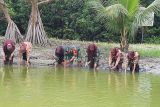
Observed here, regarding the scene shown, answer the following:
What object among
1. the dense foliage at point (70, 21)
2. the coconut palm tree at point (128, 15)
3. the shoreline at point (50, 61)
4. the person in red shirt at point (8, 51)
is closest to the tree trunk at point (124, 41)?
the coconut palm tree at point (128, 15)

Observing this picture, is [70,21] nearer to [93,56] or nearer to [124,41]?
[124,41]

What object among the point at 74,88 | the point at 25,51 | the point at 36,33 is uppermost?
the point at 36,33

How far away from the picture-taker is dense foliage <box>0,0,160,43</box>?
3597 cm

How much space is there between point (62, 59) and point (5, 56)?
2665mm

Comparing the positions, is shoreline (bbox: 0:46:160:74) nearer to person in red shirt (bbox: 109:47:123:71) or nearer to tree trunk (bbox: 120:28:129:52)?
person in red shirt (bbox: 109:47:123:71)

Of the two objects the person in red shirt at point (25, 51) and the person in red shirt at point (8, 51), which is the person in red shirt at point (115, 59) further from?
the person in red shirt at point (8, 51)

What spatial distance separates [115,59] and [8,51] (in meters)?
4.81

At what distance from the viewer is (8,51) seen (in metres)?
19.9

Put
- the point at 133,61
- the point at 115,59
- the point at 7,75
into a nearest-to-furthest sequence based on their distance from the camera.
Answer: the point at 7,75 → the point at 133,61 → the point at 115,59

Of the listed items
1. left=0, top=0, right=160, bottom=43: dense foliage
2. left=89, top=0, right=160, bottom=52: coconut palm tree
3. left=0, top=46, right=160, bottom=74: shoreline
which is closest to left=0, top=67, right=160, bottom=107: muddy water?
left=0, top=46, right=160, bottom=74: shoreline

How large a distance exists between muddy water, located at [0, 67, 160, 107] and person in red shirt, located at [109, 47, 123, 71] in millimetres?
1086

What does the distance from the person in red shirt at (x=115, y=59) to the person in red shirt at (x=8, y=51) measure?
173 inches

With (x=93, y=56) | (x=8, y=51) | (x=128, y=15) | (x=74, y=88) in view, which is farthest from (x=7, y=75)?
(x=128, y=15)

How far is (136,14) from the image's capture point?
22.4 metres
